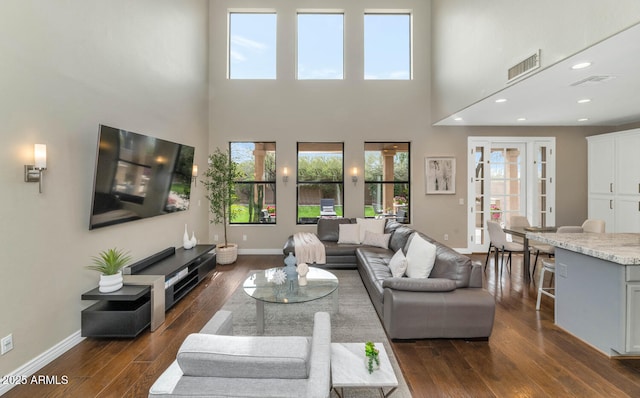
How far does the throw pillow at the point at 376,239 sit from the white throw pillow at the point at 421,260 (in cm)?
198

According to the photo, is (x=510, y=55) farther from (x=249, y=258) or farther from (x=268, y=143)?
(x=249, y=258)

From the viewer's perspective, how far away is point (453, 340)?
300 cm

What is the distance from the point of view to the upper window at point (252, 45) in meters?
6.74

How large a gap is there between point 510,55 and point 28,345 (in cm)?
589

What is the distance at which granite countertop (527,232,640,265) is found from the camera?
251cm

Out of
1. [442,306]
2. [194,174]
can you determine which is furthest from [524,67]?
[194,174]

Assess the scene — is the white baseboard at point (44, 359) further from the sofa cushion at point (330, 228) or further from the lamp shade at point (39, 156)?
the sofa cushion at point (330, 228)

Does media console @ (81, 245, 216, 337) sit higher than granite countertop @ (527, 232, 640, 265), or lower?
lower

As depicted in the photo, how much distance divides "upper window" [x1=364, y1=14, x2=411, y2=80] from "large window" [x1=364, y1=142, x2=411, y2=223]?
63.5 inches

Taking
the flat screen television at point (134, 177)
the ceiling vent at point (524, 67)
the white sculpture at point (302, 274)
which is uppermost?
the ceiling vent at point (524, 67)

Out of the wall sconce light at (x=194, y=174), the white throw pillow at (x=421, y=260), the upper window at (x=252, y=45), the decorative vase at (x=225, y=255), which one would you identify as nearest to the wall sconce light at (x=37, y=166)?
the wall sconce light at (x=194, y=174)

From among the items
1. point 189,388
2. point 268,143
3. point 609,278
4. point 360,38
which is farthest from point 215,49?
point 609,278

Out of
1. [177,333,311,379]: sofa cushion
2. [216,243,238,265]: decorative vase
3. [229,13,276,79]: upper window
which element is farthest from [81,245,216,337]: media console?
[229,13,276,79]: upper window

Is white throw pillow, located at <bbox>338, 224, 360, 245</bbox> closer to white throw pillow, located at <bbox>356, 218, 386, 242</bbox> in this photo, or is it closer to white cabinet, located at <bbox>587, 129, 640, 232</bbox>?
white throw pillow, located at <bbox>356, 218, 386, 242</bbox>
